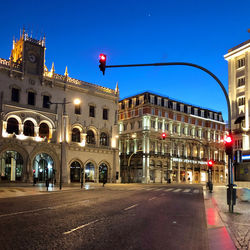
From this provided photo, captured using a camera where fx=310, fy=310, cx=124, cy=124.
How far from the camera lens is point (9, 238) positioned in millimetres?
8078

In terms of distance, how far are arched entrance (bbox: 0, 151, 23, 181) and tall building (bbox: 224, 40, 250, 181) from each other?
27.2 metres

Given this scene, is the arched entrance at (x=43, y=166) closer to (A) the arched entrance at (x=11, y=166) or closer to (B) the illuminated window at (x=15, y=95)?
(A) the arched entrance at (x=11, y=166)

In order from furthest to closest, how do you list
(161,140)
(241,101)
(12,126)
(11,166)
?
(161,140), (12,126), (11,166), (241,101)

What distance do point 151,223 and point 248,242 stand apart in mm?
3792

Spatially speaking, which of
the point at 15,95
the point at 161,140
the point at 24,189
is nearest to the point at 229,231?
the point at 24,189

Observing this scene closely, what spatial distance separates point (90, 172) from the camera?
50.3 meters

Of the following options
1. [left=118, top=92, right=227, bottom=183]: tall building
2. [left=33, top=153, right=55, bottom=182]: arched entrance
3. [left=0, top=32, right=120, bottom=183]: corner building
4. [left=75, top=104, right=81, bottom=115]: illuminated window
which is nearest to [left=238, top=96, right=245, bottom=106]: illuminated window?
[left=0, top=32, right=120, bottom=183]: corner building

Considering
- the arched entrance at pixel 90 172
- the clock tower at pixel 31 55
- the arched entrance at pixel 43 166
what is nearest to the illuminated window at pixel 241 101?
the arched entrance at pixel 90 172

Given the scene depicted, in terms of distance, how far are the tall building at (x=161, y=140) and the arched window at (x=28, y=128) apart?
2587 centimetres

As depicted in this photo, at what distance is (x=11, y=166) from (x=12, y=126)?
17.2 ft

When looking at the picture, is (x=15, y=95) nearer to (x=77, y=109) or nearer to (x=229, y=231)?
(x=77, y=109)

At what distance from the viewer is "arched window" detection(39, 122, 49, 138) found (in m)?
44.3

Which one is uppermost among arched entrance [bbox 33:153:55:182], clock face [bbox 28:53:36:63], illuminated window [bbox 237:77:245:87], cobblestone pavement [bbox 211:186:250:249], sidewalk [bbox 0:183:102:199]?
clock face [bbox 28:53:36:63]

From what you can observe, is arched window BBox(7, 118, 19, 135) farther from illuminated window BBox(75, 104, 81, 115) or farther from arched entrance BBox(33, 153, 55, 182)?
illuminated window BBox(75, 104, 81, 115)
